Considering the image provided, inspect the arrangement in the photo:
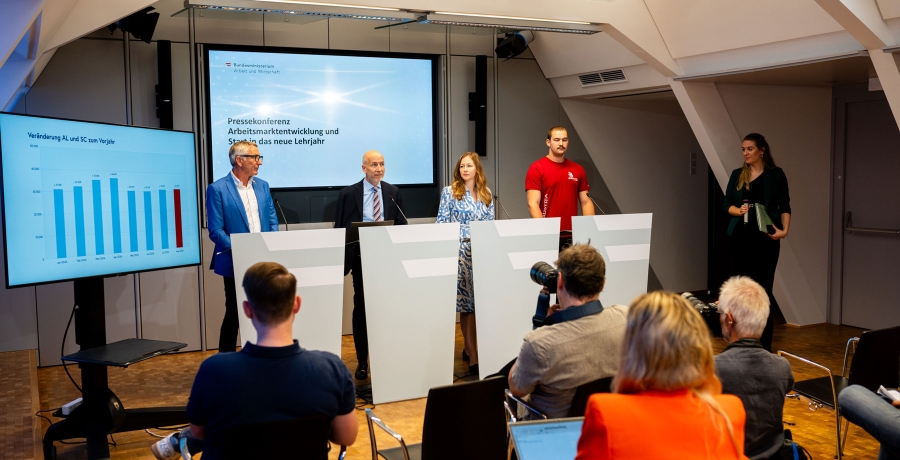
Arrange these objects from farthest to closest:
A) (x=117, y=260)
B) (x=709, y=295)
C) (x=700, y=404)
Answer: (x=709, y=295) < (x=117, y=260) < (x=700, y=404)

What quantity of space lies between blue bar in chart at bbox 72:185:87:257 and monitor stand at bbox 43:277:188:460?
172mm

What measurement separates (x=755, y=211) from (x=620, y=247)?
1.14 metres

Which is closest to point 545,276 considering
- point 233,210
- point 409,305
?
point 409,305

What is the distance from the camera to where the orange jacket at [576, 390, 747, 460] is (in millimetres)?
1597

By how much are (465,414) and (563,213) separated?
325cm

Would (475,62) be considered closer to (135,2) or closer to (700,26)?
(700,26)

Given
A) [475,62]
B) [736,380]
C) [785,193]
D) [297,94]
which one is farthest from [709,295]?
[736,380]

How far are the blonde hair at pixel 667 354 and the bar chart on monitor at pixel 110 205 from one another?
9.29ft

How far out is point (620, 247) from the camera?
5016 millimetres

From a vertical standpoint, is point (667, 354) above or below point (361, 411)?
above

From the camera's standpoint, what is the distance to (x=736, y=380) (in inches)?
92.3

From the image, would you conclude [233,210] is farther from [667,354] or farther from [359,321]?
[667,354]

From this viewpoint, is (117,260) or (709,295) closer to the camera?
(117,260)

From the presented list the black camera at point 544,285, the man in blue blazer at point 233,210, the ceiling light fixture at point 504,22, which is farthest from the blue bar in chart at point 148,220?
the ceiling light fixture at point 504,22
